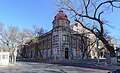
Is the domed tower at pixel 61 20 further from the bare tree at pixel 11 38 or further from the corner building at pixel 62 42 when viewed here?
the bare tree at pixel 11 38

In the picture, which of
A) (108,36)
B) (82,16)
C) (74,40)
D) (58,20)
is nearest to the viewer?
(82,16)

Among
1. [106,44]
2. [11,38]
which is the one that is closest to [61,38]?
[11,38]

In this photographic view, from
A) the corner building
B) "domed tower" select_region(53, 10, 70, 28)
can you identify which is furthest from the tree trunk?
"domed tower" select_region(53, 10, 70, 28)

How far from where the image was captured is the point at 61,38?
2616 inches

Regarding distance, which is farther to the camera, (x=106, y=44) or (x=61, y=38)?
(x=61, y=38)

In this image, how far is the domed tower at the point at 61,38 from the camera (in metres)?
65.6

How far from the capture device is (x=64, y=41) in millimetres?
67438

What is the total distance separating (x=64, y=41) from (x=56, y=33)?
12.1 ft

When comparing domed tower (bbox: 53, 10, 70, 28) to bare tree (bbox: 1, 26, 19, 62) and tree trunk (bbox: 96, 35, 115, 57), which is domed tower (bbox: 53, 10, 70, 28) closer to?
bare tree (bbox: 1, 26, 19, 62)

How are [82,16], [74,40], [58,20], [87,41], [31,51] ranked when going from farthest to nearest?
1. [31,51]
2. [87,41]
3. [74,40]
4. [58,20]
5. [82,16]

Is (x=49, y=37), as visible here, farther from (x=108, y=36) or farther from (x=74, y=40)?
(x=108, y=36)

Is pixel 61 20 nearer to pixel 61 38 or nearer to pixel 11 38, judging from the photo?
pixel 61 38

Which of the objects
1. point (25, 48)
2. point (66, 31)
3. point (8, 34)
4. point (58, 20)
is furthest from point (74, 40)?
point (25, 48)

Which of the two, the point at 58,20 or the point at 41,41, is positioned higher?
the point at 58,20
